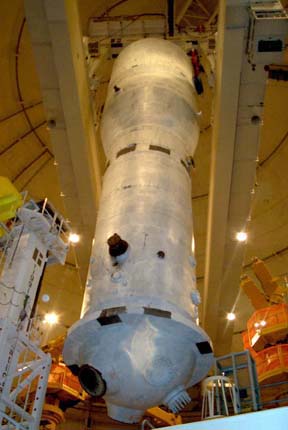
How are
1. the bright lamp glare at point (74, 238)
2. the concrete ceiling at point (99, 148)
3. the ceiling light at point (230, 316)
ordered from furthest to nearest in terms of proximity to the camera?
1. the ceiling light at point (230, 316)
2. the concrete ceiling at point (99, 148)
3. the bright lamp glare at point (74, 238)

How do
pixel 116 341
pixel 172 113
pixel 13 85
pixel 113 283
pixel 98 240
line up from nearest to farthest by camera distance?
1. pixel 116 341
2. pixel 113 283
3. pixel 98 240
4. pixel 172 113
5. pixel 13 85

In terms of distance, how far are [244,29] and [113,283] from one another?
6.16m

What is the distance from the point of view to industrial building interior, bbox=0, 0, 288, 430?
995 cm

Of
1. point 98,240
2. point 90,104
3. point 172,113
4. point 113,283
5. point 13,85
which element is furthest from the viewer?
point 13,85

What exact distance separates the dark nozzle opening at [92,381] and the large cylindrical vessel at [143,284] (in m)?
0.01

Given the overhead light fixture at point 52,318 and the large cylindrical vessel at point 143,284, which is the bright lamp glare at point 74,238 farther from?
the overhead light fixture at point 52,318

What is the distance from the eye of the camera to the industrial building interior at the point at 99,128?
9.95 meters

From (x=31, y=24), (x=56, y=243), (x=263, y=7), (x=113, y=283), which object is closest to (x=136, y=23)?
(x=31, y=24)

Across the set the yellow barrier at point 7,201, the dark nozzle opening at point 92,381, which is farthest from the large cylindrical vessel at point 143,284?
the yellow barrier at point 7,201

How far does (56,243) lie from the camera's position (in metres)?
9.22

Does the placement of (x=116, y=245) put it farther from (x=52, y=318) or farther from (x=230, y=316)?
(x=52, y=318)

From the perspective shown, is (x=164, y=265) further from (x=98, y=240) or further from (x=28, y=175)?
(x=28, y=175)

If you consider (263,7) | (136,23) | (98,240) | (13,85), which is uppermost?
(13,85)

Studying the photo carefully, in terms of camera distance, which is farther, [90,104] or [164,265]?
[90,104]
